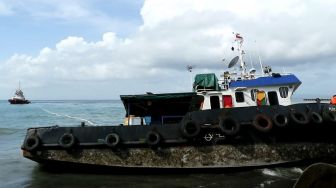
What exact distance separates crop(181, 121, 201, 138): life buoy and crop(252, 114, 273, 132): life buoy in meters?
1.60

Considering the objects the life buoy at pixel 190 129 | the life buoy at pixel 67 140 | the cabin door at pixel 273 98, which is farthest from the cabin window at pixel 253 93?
the life buoy at pixel 67 140

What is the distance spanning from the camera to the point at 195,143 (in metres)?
10.4

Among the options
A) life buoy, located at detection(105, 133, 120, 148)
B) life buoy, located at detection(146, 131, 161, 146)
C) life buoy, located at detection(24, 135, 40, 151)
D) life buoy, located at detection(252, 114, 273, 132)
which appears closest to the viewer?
life buoy, located at detection(252, 114, 273, 132)

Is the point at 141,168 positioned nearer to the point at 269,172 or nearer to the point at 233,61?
the point at 269,172

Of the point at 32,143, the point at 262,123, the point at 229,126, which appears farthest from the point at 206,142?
the point at 32,143

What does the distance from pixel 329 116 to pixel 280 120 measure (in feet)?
4.87

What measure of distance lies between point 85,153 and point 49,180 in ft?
4.06

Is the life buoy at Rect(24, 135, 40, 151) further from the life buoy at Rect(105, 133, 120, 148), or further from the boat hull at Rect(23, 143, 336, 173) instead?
the life buoy at Rect(105, 133, 120, 148)

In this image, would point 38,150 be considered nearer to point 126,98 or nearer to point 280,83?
point 126,98

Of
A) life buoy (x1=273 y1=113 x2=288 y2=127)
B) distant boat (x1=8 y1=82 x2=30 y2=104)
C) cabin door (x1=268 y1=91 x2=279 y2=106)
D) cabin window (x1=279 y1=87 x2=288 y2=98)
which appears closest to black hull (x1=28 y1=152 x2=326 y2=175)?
life buoy (x1=273 y1=113 x2=288 y2=127)

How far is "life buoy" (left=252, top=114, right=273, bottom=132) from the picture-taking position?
10219 millimetres

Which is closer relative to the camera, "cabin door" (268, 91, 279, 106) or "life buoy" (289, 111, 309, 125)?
"life buoy" (289, 111, 309, 125)

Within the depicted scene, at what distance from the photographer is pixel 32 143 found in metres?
10.8

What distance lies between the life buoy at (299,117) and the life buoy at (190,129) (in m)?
2.68
